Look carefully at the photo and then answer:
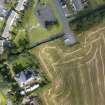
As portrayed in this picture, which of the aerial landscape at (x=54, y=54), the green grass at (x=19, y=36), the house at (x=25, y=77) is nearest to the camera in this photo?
the aerial landscape at (x=54, y=54)

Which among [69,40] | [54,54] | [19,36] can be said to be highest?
[19,36]

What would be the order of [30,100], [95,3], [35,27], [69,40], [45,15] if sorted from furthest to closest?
[35,27]
[45,15]
[95,3]
[30,100]
[69,40]

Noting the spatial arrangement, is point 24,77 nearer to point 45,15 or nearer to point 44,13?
point 45,15

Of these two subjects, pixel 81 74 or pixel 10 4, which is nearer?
pixel 81 74

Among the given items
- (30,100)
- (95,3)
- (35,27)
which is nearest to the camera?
(30,100)

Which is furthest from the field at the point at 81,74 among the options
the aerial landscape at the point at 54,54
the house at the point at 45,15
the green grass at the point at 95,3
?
the green grass at the point at 95,3

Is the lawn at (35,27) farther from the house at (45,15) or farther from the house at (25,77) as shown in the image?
the house at (25,77)

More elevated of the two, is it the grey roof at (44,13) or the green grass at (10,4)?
the green grass at (10,4)

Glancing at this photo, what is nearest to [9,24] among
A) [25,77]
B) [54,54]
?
[54,54]

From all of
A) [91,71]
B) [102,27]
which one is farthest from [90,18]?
[91,71]
